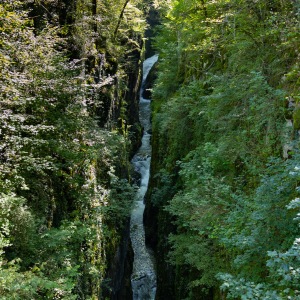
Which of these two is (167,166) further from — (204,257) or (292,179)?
(292,179)

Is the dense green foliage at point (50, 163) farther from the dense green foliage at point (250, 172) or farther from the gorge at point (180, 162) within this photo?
the dense green foliage at point (250, 172)

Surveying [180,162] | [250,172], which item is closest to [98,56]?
[180,162]

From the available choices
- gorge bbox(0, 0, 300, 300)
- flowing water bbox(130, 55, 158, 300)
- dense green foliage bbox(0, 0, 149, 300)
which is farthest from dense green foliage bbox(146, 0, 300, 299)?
flowing water bbox(130, 55, 158, 300)

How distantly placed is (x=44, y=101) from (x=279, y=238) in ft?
18.0

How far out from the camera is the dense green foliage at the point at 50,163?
5.11 m

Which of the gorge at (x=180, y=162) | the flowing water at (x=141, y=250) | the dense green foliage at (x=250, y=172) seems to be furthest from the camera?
the flowing water at (x=141, y=250)

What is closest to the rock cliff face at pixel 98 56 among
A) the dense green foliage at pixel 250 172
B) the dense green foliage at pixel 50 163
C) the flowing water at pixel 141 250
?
the dense green foliage at pixel 50 163

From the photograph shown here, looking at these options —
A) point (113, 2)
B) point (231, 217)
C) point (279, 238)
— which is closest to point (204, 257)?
point (231, 217)

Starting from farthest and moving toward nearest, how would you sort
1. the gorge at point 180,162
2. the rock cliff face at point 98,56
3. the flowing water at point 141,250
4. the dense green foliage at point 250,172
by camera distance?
the flowing water at point 141,250 → the rock cliff face at point 98,56 → the gorge at point 180,162 → the dense green foliage at point 250,172

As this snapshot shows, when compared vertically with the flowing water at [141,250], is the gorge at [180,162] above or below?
above

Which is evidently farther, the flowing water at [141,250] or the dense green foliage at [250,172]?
the flowing water at [141,250]

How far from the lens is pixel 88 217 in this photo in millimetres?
8617

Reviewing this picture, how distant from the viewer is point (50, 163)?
685 centimetres

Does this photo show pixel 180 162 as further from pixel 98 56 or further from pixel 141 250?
pixel 141 250
